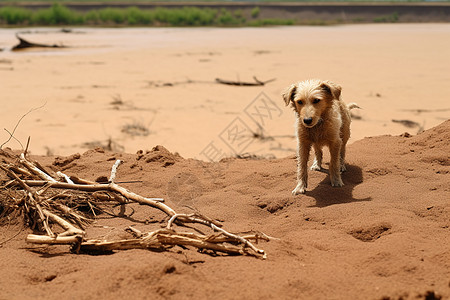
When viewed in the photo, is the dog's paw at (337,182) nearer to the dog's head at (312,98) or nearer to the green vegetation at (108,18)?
the dog's head at (312,98)

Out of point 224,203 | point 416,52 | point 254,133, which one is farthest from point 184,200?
point 416,52

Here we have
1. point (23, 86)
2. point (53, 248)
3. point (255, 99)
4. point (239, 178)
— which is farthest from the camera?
point (23, 86)

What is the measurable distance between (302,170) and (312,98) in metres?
0.74

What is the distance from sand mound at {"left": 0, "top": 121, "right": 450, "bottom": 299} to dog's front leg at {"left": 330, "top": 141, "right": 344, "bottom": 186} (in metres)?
0.11

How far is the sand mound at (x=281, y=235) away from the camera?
3.13 metres

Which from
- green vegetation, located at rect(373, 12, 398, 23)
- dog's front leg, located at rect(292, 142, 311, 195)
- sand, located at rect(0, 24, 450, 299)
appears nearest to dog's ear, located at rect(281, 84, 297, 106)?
dog's front leg, located at rect(292, 142, 311, 195)

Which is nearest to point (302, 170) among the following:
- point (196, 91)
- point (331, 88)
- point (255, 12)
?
point (331, 88)

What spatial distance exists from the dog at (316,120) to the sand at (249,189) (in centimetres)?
23

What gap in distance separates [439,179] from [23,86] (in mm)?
11558

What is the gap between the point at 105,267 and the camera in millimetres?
3301

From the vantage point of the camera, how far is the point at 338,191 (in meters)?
5.14

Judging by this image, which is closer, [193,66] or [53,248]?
[53,248]

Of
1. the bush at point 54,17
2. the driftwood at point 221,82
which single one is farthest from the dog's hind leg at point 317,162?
the bush at point 54,17

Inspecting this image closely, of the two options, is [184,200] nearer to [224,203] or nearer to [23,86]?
[224,203]
